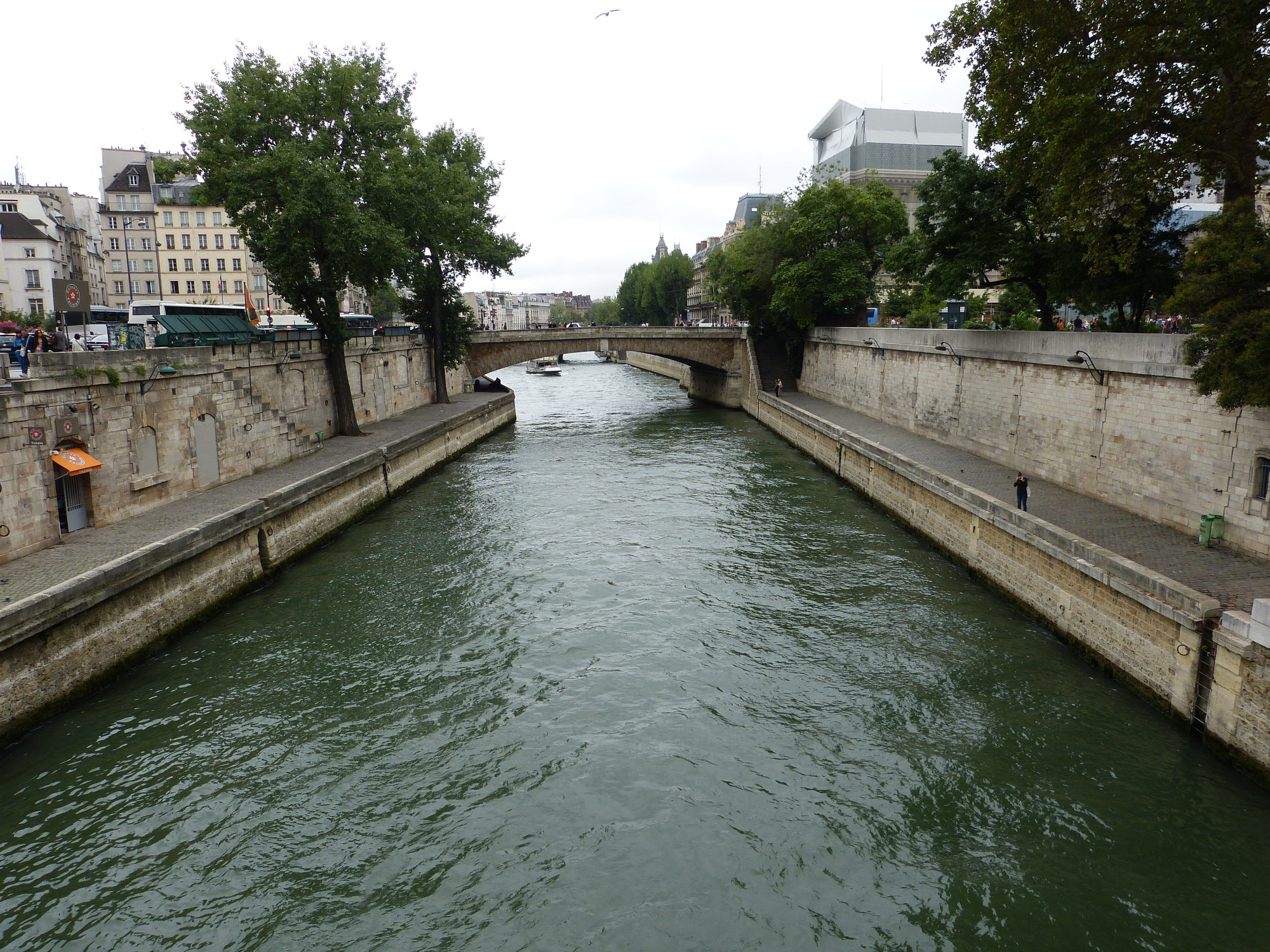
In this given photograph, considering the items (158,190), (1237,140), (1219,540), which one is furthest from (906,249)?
(158,190)

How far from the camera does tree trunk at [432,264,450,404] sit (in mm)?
44750

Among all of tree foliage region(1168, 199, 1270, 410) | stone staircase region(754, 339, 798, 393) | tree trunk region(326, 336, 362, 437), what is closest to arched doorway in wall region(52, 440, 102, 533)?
tree trunk region(326, 336, 362, 437)

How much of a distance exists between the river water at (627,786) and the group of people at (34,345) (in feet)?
24.2

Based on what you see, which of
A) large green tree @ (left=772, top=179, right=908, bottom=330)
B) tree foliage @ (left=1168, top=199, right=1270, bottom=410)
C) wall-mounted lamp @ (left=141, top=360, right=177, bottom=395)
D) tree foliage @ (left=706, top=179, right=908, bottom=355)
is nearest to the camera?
tree foliage @ (left=1168, top=199, right=1270, bottom=410)

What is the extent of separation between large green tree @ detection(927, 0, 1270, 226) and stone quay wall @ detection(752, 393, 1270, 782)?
7385 mm

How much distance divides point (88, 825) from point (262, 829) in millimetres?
2322

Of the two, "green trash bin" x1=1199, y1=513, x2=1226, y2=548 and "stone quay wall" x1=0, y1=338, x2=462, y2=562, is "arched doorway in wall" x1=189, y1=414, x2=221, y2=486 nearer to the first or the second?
"stone quay wall" x1=0, y1=338, x2=462, y2=562

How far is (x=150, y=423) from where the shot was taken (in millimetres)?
20359

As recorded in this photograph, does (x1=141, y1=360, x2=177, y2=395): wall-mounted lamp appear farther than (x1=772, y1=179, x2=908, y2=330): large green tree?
No

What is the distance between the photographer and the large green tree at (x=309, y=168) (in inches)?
1009

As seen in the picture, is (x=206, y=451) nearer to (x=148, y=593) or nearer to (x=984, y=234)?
(x=148, y=593)

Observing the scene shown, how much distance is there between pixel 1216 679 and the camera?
11422mm

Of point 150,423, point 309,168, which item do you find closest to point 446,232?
point 309,168

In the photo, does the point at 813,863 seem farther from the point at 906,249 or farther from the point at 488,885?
the point at 906,249
